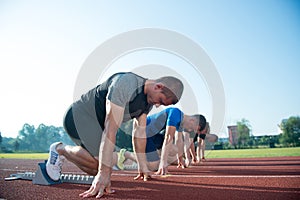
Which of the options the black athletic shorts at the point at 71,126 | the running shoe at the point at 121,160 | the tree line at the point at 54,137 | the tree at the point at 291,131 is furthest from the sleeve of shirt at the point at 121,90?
the tree at the point at 291,131

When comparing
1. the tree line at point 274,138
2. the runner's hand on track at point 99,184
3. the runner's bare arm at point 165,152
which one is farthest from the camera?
the tree line at point 274,138

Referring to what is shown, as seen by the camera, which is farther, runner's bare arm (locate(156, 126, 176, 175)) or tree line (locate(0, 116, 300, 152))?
tree line (locate(0, 116, 300, 152))

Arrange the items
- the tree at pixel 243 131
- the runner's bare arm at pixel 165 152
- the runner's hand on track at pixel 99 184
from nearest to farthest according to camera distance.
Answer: the runner's hand on track at pixel 99 184 → the runner's bare arm at pixel 165 152 → the tree at pixel 243 131

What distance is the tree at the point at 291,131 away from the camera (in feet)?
200

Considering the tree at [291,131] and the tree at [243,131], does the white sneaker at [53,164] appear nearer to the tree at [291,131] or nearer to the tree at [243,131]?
the tree at [291,131]

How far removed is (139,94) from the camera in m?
3.09


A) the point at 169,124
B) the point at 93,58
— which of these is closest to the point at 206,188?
the point at 169,124

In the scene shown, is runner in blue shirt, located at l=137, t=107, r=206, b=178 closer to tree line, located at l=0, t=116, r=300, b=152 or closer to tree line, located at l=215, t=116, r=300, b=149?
tree line, located at l=215, t=116, r=300, b=149

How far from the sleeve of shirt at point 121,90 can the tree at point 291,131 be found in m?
66.2

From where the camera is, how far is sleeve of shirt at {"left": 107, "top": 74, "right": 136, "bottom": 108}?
2.68 metres

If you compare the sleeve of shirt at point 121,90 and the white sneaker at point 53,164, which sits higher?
the sleeve of shirt at point 121,90

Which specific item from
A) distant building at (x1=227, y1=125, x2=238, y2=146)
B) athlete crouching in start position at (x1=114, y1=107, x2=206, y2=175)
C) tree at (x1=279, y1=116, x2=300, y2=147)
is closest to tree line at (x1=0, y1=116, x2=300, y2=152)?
tree at (x1=279, y1=116, x2=300, y2=147)

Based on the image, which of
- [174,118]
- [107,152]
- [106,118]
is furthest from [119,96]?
[174,118]

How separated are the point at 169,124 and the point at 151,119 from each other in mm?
1304
